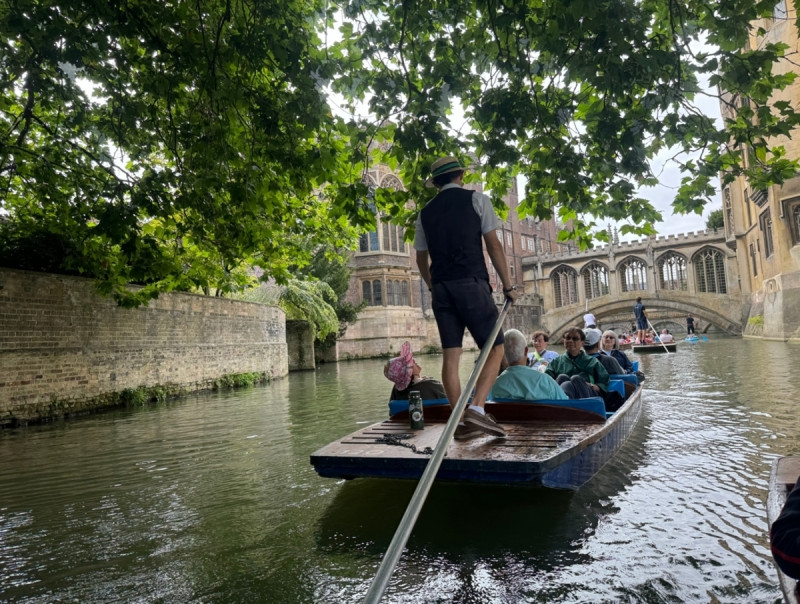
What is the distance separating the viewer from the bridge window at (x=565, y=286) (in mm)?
46875

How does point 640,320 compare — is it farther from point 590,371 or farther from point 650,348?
point 590,371

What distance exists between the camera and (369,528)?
11.8 feet

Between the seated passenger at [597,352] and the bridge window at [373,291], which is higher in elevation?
the bridge window at [373,291]

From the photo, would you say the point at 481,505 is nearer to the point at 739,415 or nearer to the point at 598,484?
the point at 598,484

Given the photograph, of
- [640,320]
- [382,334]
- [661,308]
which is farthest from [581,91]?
[661,308]

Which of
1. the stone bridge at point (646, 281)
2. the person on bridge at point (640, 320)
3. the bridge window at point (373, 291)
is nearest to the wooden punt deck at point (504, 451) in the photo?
the person on bridge at point (640, 320)

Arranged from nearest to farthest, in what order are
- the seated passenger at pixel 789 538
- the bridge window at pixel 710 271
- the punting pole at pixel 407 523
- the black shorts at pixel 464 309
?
the seated passenger at pixel 789 538 < the punting pole at pixel 407 523 < the black shorts at pixel 464 309 < the bridge window at pixel 710 271

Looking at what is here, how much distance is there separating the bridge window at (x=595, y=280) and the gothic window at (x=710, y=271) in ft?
21.1

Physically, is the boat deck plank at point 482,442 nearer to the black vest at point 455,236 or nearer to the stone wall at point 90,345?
the black vest at point 455,236

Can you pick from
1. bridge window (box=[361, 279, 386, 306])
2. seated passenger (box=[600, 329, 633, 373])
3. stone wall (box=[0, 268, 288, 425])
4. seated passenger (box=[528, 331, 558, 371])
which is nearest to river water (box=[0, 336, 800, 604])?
seated passenger (box=[600, 329, 633, 373])

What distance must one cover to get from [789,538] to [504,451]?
2080 millimetres

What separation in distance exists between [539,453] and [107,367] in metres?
9.95

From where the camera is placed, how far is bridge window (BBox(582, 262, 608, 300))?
45.8 meters

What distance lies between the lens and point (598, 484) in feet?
14.3
